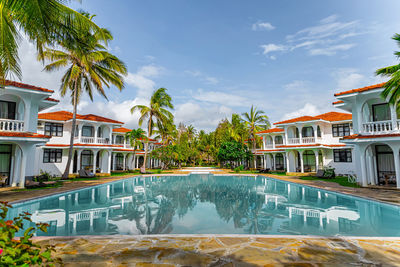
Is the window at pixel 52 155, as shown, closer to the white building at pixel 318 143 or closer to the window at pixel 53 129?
the window at pixel 53 129

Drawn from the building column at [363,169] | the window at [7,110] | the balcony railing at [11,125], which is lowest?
the building column at [363,169]

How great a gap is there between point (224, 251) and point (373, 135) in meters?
13.5

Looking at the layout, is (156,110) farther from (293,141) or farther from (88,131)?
(293,141)

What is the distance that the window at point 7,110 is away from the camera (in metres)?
14.4

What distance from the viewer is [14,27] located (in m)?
6.30

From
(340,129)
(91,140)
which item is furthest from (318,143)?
(91,140)

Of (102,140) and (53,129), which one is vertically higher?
(53,129)

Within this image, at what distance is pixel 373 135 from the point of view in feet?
41.7

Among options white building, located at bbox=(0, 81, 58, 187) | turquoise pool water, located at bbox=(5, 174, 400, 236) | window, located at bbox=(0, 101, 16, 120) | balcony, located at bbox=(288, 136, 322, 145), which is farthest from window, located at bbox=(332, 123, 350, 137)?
window, located at bbox=(0, 101, 16, 120)

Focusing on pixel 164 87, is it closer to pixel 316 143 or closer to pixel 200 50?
pixel 200 50

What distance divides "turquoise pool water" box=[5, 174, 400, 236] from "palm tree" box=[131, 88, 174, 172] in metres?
15.6

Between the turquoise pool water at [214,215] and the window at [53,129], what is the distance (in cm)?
1407

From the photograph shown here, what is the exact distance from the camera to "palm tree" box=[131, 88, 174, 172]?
26469 mm

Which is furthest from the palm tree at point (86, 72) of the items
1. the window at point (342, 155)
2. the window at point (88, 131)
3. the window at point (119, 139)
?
the window at point (342, 155)
